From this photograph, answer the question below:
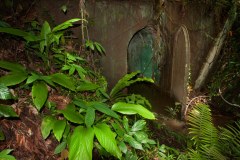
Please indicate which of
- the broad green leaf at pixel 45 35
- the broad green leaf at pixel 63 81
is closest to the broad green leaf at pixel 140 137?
the broad green leaf at pixel 63 81

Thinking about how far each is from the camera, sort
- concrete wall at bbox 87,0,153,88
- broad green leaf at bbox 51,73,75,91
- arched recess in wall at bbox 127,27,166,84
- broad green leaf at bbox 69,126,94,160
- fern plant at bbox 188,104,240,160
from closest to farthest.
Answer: broad green leaf at bbox 69,126,94,160 < broad green leaf at bbox 51,73,75,91 < fern plant at bbox 188,104,240,160 < concrete wall at bbox 87,0,153,88 < arched recess in wall at bbox 127,27,166,84

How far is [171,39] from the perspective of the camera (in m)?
5.86

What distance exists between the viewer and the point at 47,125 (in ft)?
7.65

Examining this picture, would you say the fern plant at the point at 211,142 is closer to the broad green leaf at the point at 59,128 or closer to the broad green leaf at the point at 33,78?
the broad green leaf at the point at 59,128

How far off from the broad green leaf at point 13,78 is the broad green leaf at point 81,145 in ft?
2.23

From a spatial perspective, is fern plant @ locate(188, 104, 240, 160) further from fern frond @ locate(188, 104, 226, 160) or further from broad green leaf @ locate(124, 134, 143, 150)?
broad green leaf @ locate(124, 134, 143, 150)

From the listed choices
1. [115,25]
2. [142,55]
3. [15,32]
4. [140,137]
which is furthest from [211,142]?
[142,55]

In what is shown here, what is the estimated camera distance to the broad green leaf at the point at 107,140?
2154mm


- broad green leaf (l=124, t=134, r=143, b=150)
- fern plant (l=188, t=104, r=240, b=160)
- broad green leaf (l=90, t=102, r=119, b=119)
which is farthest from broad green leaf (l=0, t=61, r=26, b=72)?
fern plant (l=188, t=104, r=240, b=160)

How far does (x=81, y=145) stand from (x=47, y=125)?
1.43ft

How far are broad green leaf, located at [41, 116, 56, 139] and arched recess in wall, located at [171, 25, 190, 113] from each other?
12.1 feet

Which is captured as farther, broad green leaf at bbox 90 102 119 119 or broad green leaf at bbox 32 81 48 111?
broad green leaf at bbox 90 102 119 119

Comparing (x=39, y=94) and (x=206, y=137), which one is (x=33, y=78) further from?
(x=206, y=137)

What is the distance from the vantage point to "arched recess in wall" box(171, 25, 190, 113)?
18.3 feet
